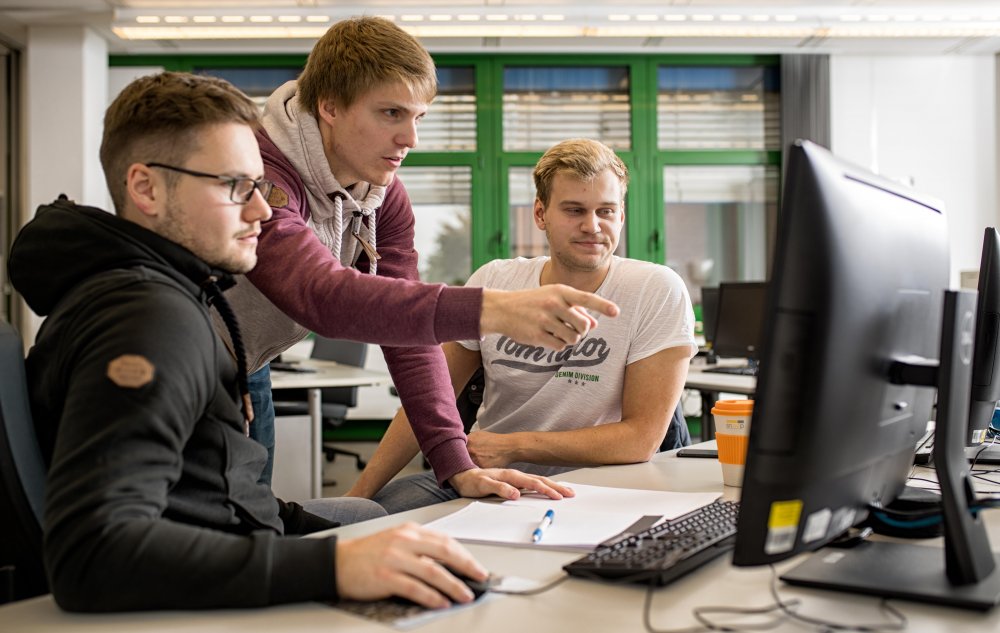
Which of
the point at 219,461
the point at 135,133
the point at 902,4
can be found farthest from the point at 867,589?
the point at 902,4

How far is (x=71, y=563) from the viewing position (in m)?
0.82

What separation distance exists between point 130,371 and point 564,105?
20.2ft

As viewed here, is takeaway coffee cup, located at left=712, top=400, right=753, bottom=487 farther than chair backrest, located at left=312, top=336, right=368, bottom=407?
No

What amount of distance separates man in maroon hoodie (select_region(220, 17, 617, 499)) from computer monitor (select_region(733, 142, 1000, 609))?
262 mm

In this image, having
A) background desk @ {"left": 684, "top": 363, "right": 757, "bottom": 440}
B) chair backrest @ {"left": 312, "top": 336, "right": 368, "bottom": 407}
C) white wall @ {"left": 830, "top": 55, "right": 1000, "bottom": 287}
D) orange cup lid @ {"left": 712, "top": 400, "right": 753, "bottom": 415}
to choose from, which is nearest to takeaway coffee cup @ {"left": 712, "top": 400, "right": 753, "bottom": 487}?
orange cup lid @ {"left": 712, "top": 400, "right": 753, "bottom": 415}

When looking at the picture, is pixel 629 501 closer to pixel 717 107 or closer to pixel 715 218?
pixel 715 218

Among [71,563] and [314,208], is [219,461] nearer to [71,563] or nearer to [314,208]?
[71,563]

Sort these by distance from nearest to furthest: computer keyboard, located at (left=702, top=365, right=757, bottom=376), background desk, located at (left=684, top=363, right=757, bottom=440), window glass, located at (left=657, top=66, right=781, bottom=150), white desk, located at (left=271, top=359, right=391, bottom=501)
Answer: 1. background desk, located at (left=684, top=363, right=757, bottom=440)
2. white desk, located at (left=271, top=359, right=391, bottom=501)
3. computer keyboard, located at (left=702, top=365, right=757, bottom=376)
4. window glass, located at (left=657, top=66, right=781, bottom=150)

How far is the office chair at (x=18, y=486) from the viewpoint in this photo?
95 cm

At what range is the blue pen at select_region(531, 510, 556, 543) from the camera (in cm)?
109

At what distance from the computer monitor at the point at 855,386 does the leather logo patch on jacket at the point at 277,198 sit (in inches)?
32.4

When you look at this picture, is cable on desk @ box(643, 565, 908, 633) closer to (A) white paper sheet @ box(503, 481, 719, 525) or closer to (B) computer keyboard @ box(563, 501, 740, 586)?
(B) computer keyboard @ box(563, 501, 740, 586)

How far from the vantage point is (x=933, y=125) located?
6.70 m

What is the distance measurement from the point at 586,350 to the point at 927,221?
101 centimetres
